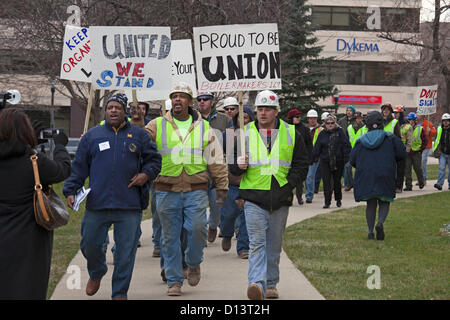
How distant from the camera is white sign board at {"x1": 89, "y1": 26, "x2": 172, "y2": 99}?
378 inches

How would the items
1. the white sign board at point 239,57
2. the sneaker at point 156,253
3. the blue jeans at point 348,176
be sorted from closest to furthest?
the white sign board at point 239,57, the sneaker at point 156,253, the blue jeans at point 348,176

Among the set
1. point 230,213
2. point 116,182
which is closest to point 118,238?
point 116,182

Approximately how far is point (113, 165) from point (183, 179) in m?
0.92

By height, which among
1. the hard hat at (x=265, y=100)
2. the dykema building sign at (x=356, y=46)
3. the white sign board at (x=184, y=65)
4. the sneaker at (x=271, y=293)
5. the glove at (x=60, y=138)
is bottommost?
the sneaker at (x=271, y=293)

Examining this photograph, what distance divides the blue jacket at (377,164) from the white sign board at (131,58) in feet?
11.8

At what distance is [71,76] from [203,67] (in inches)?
115

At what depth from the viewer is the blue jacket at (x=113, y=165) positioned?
7473 mm

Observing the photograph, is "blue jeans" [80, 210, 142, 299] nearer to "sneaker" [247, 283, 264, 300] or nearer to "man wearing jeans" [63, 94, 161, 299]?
"man wearing jeans" [63, 94, 161, 299]

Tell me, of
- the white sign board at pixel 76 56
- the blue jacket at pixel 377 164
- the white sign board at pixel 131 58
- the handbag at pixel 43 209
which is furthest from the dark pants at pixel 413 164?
the handbag at pixel 43 209

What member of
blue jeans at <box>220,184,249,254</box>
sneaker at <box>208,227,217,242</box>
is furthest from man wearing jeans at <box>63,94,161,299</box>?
sneaker at <box>208,227,217,242</box>

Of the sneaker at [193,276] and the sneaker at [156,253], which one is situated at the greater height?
the sneaker at [193,276]

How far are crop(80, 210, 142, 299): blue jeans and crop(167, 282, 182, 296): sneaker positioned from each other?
0.62 m

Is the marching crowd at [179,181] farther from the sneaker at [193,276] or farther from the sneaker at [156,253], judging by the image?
the sneaker at [156,253]

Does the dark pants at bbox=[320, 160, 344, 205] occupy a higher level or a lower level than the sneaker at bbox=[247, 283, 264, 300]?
lower
